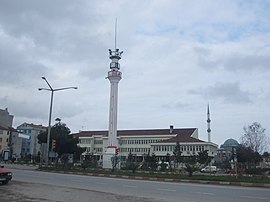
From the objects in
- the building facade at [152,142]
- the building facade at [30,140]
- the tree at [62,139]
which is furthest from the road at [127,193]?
the building facade at [30,140]

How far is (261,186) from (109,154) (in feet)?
140

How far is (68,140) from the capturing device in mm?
66875

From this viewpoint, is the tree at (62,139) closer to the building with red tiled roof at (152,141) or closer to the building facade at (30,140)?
the building with red tiled roof at (152,141)

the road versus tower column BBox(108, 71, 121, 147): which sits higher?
tower column BBox(108, 71, 121, 147)

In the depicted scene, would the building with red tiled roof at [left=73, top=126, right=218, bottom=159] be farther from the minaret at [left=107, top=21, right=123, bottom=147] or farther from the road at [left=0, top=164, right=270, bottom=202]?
the road at [left=0, top=164, right=270, bottom=202]

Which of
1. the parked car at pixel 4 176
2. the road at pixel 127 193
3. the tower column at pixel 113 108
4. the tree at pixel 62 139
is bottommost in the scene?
the road at pixel 127 193

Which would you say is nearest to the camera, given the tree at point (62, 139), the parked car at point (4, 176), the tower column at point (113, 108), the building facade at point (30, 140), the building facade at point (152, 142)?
the parked car at point (4, 176)

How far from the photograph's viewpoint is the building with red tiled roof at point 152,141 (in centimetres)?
8300

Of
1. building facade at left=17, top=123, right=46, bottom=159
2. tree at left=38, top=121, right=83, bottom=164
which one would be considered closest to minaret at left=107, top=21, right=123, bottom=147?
tree at left=38, top=121, right=83, bottom=164

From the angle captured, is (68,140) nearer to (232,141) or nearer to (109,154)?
(109,154)

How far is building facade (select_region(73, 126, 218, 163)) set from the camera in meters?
82.9

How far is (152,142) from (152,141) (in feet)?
3.33

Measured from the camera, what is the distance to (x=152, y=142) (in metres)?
94.1

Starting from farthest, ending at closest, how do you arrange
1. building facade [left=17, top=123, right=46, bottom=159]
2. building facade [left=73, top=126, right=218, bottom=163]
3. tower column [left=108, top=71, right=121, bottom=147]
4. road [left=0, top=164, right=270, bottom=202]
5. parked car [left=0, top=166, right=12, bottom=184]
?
building facade [left=17, top=123, right=46, bottom=159] → building facade [left=73, top=126, right=218, bottom=163] → tower column [left=108, top=71, right=121, bottom=147] → parked car [left=0, top=166, right=12, bottom=184] → road [left=0, top=164, right=270, bottom=202]
